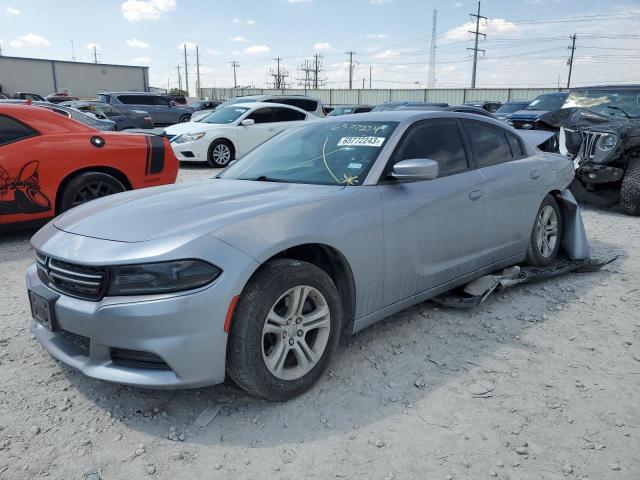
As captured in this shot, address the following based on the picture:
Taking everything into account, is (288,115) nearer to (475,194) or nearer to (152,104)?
(475,194)

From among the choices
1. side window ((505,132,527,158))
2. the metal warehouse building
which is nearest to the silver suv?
side window ((505,132,527,158))

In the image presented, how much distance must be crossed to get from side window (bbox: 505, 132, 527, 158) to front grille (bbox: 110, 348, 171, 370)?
337 centimetres

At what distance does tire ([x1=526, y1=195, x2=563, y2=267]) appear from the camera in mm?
4511

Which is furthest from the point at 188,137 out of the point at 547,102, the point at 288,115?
the point at 547,102

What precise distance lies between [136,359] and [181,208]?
0.84 m

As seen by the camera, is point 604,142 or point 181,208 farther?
point 604,142

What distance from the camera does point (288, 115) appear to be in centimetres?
1266

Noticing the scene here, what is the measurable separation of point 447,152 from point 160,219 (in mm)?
2115

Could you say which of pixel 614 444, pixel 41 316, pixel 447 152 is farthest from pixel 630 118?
pixel 41 316

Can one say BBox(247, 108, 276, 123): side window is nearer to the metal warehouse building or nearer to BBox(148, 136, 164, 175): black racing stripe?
BBox(148, 136, 164, 175): black racing stripe

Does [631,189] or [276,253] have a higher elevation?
[276,253]

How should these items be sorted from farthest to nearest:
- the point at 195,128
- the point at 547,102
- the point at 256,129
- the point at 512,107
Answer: the point at 512,107, the point at 547,102, the point at 256,129, the point at 195,128

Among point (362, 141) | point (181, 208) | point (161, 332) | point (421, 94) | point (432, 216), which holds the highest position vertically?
point (421, 94)

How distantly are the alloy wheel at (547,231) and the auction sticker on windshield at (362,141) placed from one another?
2.00 meters
